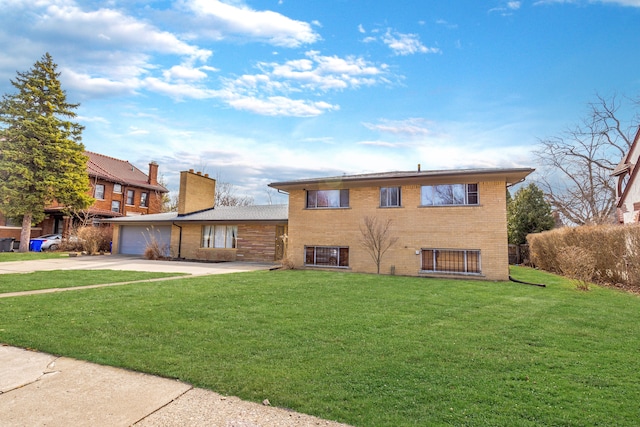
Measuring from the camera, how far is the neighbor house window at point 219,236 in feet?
73.9

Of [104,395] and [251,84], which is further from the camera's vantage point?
[251,84]

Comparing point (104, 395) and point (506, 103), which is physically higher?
point (506, 103)

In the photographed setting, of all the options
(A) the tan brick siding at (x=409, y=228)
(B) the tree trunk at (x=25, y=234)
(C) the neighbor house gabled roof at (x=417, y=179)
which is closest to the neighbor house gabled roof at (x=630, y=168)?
(C) the neighbor house gabled roof at (x=417, y=179)

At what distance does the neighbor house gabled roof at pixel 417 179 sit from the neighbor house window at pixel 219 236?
5.79 metres

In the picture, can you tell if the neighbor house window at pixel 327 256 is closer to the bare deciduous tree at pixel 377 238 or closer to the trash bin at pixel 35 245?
the bare deciduous tree at pixel 377 238

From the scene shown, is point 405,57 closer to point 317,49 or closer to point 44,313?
point 317,49

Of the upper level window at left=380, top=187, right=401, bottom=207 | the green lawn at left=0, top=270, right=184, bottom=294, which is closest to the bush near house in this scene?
the upper level window at left=380, top=187, right=401, bottom=207

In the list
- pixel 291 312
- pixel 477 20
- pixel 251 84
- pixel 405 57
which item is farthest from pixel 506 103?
pixel 291 312

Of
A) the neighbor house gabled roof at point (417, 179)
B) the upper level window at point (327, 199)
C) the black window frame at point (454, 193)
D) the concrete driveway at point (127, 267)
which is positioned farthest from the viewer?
the upper level window at point (327, 199)

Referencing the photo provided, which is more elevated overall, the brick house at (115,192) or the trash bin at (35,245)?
the brick house at (115,192)

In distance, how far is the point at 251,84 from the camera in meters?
14.3

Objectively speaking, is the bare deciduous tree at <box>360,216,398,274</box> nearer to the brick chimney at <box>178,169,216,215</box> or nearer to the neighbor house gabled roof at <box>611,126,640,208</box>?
the neighbor house gabled roof at <box>611,126,640,208</box>

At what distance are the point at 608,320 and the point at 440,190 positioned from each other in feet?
29.7

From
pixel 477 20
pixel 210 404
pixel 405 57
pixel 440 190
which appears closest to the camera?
pixel 210 404
